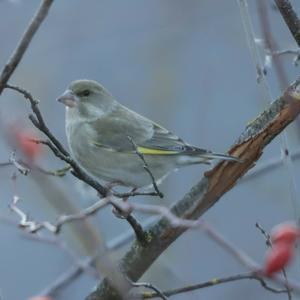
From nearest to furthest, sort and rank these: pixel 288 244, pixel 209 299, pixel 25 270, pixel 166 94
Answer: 1. pixel 288 244
2. pixel 166 94
3. pixel 209 299
4. pixel 25 270

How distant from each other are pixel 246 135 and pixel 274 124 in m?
0.20

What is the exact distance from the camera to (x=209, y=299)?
7715 mm

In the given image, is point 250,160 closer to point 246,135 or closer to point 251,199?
point 246,135

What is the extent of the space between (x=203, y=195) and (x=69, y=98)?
86.2 inches

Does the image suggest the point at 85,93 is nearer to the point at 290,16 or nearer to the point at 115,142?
the point at 115,142

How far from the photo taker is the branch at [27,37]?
2.15 meters

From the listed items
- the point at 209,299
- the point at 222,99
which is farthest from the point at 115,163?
the point at 222,99

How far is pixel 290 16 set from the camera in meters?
3.30

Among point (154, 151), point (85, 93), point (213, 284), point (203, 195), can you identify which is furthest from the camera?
point (85, 93)

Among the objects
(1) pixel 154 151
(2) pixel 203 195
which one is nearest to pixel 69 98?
(1) pixel 154 151

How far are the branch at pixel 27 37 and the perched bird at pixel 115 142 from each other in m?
2.59

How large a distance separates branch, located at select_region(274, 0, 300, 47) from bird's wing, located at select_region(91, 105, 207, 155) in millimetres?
2013

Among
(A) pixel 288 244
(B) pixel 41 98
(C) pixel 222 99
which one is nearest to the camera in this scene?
(A) pixel 288 244

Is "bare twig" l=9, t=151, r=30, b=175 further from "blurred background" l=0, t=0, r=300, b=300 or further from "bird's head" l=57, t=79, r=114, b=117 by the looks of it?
"blurred background" l=0, t=0, r=300, b=300
